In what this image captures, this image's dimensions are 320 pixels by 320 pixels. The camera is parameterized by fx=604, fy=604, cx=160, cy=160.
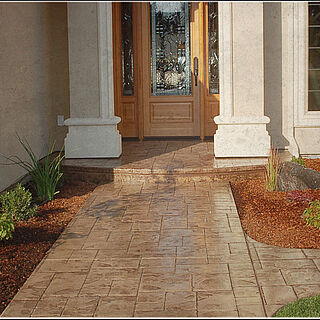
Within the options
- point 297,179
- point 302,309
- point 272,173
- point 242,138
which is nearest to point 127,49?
point 242,138

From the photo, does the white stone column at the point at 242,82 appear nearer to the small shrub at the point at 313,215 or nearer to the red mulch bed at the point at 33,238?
the red mulch bed at the point at 33,238

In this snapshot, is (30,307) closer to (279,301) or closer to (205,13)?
(279,301)

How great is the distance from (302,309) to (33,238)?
110 inches

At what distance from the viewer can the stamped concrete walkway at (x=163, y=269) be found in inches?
156

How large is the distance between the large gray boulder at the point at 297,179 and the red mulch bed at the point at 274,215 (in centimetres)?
13

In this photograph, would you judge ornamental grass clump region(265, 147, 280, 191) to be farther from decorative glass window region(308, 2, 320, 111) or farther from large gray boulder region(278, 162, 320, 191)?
decorative glass window region(308, 2, 320, 111)

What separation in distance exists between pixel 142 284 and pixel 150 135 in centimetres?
664

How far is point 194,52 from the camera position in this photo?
10.7 metres

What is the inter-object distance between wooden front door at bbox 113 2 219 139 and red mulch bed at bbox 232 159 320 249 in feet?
10.7

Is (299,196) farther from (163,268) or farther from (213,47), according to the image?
(213,47)

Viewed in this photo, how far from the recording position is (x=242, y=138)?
28.1 feet

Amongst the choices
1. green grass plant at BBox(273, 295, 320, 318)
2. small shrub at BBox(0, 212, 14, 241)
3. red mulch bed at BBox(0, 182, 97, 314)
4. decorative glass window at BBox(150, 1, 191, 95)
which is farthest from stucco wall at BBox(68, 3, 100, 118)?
green grass plant at BBox(273, 295, 320, 318)

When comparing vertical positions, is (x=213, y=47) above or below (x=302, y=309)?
above

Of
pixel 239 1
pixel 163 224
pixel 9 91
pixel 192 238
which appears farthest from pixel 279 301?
A: pixel 239 1
